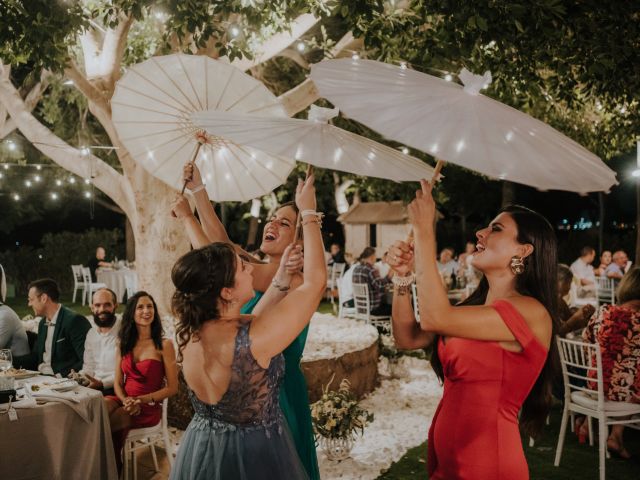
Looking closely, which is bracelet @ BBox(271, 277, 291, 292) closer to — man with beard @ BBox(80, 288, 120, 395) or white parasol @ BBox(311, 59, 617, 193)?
white parasol @ BBox(311, 59, 617, 193)

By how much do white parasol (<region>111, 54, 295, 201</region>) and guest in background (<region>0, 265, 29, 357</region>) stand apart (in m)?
3.35

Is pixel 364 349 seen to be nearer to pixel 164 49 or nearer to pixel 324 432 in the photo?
pixel 324 432

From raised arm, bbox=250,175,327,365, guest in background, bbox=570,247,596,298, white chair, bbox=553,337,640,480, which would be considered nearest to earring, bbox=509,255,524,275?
raised arm, bbox=250,175,327,365

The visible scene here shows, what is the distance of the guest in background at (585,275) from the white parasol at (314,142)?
9.11m

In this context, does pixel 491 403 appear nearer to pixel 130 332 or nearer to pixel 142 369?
pixel 142 369

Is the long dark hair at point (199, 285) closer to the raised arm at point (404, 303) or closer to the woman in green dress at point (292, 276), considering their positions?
the woman in green dress at point (292, 276)

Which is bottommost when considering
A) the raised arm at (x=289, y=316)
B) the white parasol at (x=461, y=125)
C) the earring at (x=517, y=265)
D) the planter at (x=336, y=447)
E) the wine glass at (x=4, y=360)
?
the planter at (x=336, y=447)

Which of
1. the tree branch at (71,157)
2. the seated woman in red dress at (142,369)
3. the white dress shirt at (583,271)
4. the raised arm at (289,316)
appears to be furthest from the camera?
the white dress shirt at (583,271)

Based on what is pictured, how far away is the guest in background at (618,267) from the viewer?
38.8ft

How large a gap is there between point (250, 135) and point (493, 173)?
1.03m

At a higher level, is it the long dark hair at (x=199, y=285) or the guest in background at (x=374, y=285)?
the long dark hair at (x=199, y=285)

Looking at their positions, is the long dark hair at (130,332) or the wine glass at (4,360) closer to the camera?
the wine glass at (4,360)

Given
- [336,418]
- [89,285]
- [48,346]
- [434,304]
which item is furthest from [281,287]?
[89,285]

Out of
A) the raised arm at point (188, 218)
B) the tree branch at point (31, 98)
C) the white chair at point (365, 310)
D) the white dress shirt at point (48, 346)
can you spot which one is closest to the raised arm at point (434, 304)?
the raised arm at point (188, 218)
